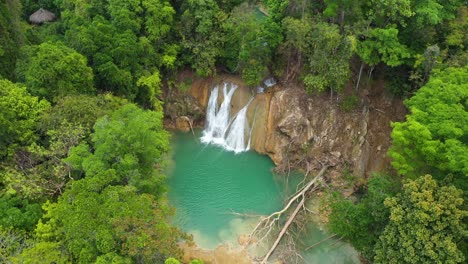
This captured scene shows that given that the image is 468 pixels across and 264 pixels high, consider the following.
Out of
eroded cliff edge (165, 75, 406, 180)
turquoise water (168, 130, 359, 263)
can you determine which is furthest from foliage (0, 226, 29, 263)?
eroded cliff edge (165, 75, 406, 180)

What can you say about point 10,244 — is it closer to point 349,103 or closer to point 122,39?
point 122,39

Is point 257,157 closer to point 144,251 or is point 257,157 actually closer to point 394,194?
point 394,194

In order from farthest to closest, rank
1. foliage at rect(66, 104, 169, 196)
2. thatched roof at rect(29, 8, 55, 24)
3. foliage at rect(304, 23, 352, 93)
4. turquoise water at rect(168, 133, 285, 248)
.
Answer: thatched roof at rect(29, 8, 55, 24) < foliage at rect(304, 23, 352, 93) < turquoise water at rect(168, 133, 285, 248) < foliage at rect(66, 104, 169, 196)

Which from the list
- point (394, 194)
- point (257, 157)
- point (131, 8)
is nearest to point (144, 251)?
point (394, 194)

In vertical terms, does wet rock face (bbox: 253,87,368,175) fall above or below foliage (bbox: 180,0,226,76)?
below

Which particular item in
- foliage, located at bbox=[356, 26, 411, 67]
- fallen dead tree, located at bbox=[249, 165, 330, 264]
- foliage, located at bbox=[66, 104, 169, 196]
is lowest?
fallen dead tree, located at bbox=[249, 165, 330, 264]

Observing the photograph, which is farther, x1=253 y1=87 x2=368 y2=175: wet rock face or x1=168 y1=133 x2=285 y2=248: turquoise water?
x1=253 y1=87 x2=368 y2=175: wet rock face

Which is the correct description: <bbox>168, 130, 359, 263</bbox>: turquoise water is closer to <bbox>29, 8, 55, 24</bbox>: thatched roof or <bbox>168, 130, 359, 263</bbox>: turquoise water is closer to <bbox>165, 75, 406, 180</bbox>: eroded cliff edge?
<bbox>165, 75, 406, 180</bbox>: eroded cliff edge

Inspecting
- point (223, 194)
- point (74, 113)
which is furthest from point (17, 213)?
point (223, 194)

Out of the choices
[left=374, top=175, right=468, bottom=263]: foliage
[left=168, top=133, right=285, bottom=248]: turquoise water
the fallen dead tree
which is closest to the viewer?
[left=374, top=175, right=468, bottom=263]: foliage
